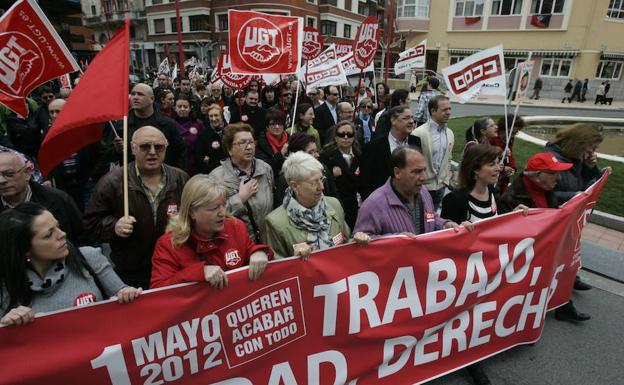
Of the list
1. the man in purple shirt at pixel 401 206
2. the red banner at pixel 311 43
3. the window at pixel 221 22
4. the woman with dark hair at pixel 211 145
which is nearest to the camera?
the man in purple shirt at pixel 401 206

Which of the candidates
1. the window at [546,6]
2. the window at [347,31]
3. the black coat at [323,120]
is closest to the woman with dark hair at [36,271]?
the black coat at [323,120]

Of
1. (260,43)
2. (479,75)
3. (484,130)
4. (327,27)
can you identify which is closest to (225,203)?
(260,43)

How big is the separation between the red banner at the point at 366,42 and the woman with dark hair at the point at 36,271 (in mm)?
7404

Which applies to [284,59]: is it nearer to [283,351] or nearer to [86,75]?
[86,75]

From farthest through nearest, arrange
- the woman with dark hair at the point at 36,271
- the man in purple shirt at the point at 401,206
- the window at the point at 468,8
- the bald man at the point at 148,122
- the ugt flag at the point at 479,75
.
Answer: the window at the point at 468,8 < the ugt flag at the point at 479,75 < the bald man at the point at 148,122 < the man in purple shirt at the point at 401,206 < the woman with dark hair at the point at 36,271

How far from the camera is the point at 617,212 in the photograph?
247 inches

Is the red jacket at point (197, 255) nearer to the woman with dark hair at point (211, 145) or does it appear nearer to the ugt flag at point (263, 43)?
the woman with dark hair at point (211, 145)

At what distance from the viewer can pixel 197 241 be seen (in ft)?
7.54

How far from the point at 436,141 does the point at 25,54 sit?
4.29m

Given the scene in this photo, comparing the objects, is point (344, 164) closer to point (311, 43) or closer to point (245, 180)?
point (245, 180)

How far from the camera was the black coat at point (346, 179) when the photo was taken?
4.35m

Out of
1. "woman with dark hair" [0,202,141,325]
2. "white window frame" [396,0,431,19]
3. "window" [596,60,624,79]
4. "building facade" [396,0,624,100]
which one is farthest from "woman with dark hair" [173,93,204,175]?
"white window frame" [396,0,431,19]

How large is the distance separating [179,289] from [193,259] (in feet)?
0.75

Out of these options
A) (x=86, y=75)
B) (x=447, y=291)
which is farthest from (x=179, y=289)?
(x=447, y=291)
